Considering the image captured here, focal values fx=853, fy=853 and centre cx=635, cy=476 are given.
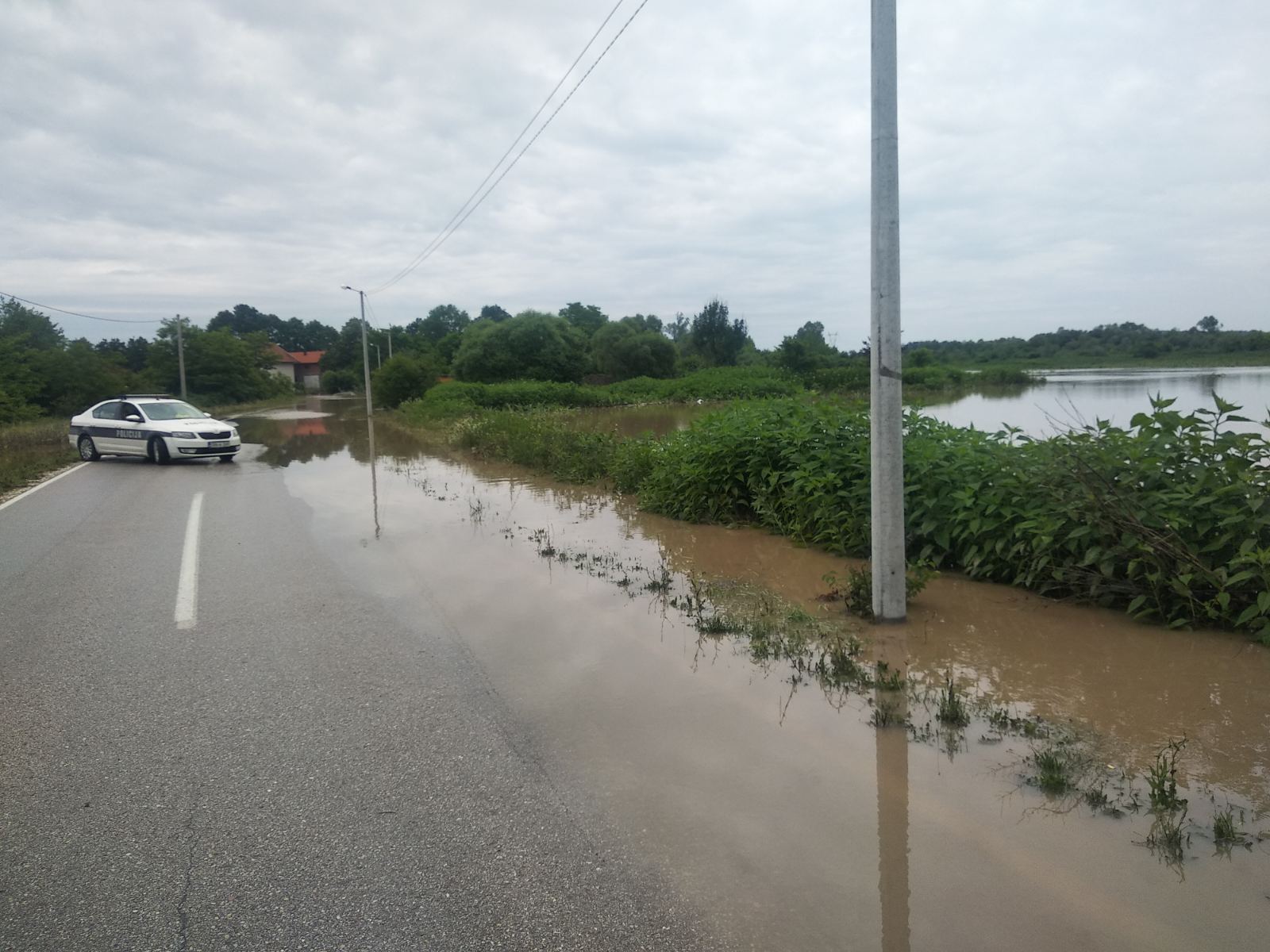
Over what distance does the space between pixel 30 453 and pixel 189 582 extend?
18400 millimetres

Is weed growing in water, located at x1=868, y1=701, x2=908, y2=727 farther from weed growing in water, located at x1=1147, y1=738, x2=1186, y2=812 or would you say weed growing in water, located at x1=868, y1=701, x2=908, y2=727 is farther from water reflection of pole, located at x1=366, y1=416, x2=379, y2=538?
water reflection of pole, located at x1=366, y1=416, x2=379, y2=538

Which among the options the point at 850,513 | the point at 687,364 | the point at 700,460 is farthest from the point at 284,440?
the point at 687,364

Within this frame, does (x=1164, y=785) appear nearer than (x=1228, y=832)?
No

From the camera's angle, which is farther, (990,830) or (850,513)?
(850,513)

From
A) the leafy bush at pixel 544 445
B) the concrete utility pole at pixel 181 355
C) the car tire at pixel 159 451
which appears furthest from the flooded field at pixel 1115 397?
the concrete utility pole at pixel 181 355

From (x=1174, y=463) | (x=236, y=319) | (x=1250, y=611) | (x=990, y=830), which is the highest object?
(x=236, y=319)

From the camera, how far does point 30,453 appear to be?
2247cm

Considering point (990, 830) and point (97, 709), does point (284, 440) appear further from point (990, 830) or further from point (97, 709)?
point (990, 830)

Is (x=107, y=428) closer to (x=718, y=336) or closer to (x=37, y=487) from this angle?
(x=37, y=487)

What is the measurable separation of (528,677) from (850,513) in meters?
4.65

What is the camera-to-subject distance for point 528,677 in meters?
5.70

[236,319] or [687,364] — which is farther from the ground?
[236,319]

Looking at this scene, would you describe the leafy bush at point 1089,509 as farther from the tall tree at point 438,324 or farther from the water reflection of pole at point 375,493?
the tall tree at point 438,324

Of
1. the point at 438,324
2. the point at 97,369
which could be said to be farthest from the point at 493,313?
the point at 97,369
